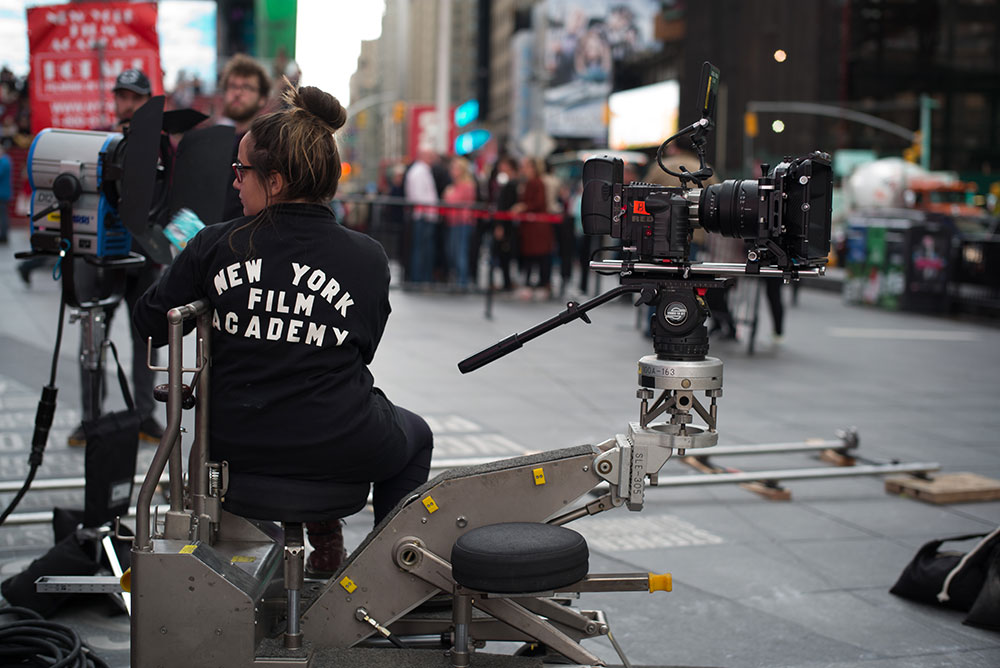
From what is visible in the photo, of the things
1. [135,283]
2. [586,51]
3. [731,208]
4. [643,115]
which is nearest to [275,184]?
[731,208]

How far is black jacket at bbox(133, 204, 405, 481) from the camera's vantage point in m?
2.96

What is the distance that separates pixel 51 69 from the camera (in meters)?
8.74

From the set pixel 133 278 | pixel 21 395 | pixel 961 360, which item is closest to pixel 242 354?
pixel 133 278

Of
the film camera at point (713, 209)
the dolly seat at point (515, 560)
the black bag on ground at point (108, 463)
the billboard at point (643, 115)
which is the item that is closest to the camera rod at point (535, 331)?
the film camera at point (713, 209)

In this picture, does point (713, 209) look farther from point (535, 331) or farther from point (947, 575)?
point (947, 575)

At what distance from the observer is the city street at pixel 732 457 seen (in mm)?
3922

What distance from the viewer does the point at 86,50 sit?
342 inches

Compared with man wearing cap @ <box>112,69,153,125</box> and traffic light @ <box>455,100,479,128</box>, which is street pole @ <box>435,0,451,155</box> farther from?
man wearing cap @ <box>112,69,153,125</box>

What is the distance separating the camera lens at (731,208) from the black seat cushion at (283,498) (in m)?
1.30

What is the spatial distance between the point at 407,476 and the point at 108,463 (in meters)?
1.42

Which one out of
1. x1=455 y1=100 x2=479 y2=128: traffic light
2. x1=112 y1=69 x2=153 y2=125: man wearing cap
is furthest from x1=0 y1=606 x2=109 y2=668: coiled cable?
x1=455 y1=100 x2=479 y2=128: traffic light

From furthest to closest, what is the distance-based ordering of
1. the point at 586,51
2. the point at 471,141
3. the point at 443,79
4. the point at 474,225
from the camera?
the point at 586,51 < the point at 443,79 < the point at 471,141 < the point at 474,225

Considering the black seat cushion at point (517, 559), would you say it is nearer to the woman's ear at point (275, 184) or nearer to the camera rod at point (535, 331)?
the camera rod at point (535, 331)

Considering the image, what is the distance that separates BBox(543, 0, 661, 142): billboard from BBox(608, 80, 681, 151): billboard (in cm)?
2198
